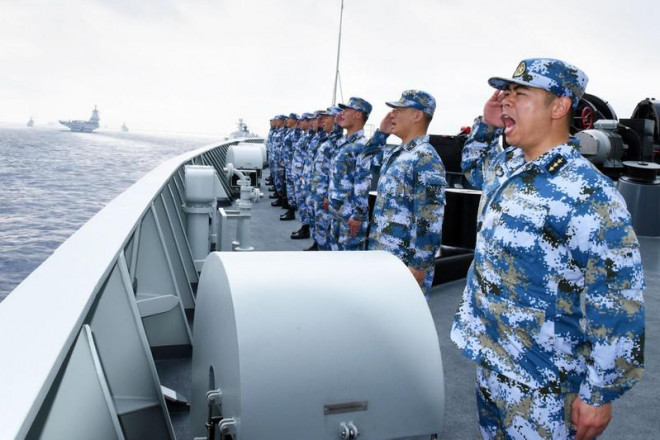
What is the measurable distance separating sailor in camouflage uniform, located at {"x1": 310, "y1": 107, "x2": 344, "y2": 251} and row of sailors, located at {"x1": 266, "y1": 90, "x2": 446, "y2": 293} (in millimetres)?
12

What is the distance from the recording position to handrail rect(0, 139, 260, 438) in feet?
3.33

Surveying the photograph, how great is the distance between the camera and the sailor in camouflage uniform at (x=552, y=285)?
1.55m

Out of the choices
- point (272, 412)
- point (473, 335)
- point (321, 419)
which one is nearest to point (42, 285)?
point (272, 412)

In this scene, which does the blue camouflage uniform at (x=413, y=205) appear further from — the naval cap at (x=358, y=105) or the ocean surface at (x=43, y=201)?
the ocean surface at (x=43, y=201)

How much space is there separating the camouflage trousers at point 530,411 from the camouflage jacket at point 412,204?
1509mm

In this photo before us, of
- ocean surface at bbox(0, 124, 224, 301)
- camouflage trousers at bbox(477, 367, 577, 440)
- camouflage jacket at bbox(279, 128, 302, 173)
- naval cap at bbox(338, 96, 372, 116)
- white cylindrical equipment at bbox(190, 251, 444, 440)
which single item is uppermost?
naval cap at bbox(338, 96, 372, 116)

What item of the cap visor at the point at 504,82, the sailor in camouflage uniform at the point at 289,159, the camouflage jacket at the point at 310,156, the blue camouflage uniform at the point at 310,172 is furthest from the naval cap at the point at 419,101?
the sailor in camouflage uniform at the point at 289,159

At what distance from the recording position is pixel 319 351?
1499 millimetres

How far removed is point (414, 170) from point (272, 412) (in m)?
2.14

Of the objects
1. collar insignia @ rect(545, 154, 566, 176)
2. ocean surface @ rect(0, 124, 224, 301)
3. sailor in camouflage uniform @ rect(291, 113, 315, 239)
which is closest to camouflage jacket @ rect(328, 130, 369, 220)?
sailor in camouflage uniform @ rect(291, 113, 315, 239)

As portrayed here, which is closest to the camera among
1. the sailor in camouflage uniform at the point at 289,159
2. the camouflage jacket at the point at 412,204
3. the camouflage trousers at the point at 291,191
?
the camouflage jacket at the point at 412,204

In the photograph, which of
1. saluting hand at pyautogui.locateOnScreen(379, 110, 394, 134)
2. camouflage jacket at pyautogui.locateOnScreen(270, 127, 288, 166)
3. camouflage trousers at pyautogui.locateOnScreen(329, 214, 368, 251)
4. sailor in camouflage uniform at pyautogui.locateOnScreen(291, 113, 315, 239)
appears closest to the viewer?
saluting hand at pyautogui.locateOnScreen(379, 110, 394, 134)

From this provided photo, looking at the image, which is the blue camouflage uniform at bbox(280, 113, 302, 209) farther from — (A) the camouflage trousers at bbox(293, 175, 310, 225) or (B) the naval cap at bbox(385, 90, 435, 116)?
(B) the naval cap at bbox(385, 90, 435, 116)

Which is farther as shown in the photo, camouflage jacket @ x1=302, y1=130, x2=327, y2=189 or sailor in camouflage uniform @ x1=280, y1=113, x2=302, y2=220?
sailor in camouflage uniform @ x1=280, y1=113, x2=302, y2=220
